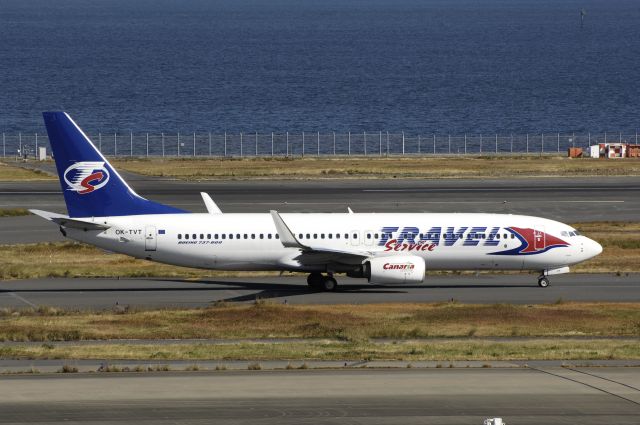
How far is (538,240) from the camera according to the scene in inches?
2324

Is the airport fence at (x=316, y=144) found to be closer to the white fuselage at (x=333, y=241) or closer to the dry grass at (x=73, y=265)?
the dry grass at (x=73, y=265)

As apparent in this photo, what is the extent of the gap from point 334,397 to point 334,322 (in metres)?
14.4

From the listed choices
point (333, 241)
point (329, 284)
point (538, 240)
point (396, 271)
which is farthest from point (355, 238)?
point (538, 240)

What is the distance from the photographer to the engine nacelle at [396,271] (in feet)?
185

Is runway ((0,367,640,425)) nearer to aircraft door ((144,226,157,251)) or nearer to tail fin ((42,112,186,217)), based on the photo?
aircraft door ((144,226,157,251))

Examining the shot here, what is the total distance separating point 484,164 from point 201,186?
1203 inches

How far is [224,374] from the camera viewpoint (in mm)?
37719

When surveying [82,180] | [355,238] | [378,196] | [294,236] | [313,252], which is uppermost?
[82,180]

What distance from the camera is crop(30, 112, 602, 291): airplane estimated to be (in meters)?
57.6

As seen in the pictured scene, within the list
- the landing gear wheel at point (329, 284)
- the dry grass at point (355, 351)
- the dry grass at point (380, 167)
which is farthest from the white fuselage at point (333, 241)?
the dry grass at point (380, 167)

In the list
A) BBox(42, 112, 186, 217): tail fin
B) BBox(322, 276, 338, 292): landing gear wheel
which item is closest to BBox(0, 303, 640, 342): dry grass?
BBox(322, 276, 338, 292): landing gear wheel

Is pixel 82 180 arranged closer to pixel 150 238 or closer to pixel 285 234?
pixel 150 238

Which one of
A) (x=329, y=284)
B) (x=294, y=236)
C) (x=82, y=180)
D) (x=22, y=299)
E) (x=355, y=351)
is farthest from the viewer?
(x=329, y=284)

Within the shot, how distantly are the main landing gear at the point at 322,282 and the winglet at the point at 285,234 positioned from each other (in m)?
2.53
